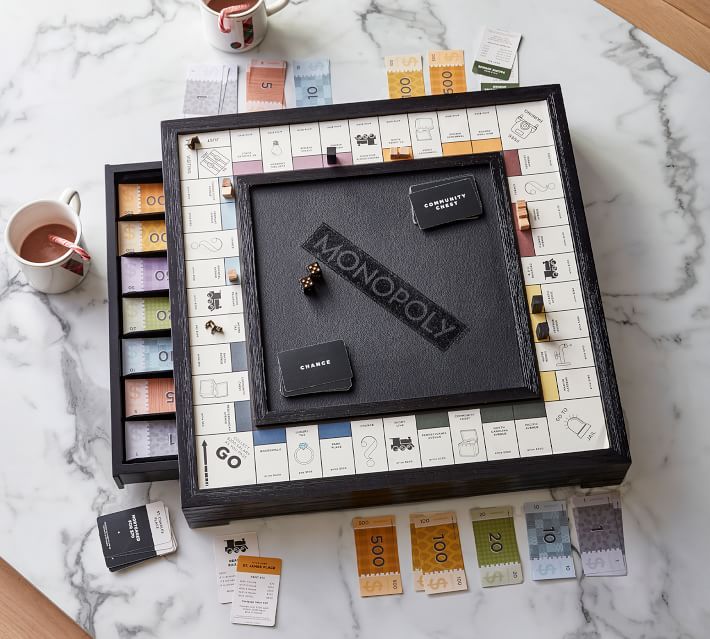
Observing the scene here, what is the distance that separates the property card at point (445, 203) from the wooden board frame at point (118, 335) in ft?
1.55

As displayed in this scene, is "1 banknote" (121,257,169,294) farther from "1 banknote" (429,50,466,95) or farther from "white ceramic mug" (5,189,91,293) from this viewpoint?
"1 banknote" (429,50,466,95)

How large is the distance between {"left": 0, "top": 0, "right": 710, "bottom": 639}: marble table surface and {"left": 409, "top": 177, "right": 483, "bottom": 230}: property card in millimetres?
326

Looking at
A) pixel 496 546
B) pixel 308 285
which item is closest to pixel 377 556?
pixel 496 546

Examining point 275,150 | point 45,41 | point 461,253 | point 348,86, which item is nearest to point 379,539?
point 461,253

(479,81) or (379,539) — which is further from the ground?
(479,81)

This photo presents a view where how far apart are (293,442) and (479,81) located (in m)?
0.85

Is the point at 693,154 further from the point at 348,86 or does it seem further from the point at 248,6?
the point at 248,6

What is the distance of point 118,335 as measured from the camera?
1576 mm

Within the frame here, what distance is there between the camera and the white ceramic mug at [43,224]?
5.30 feet

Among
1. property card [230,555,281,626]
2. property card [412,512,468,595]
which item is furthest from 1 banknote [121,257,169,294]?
property card [412,512,468,595]

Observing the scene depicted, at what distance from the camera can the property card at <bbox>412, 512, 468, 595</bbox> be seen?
1572 mm

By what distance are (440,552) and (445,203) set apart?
0.62 meters

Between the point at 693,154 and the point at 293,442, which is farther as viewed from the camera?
the point at 693,154

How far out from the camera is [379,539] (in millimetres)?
1597
